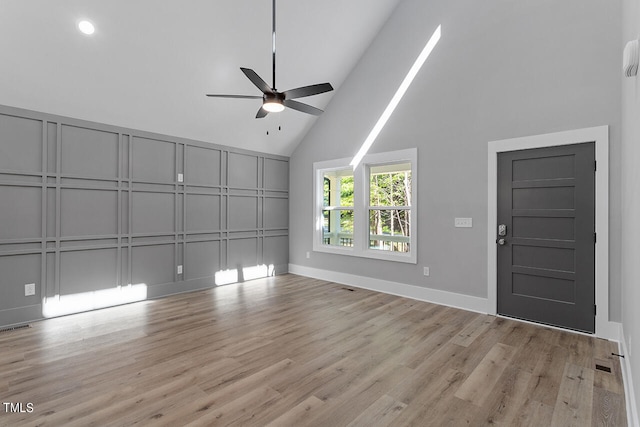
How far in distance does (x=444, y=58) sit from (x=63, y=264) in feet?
19.1

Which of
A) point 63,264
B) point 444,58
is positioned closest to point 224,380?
point 63,264

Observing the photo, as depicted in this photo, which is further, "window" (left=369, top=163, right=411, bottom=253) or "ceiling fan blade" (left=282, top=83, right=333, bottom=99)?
"window" (left=369, top=163, right=411, bottom=253)

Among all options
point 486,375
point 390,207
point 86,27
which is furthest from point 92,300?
point 486,375

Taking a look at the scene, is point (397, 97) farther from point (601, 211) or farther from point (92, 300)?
point (92, 300)

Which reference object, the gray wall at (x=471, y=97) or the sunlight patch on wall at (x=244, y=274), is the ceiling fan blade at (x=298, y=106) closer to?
the gray wall at (x=471, y=97)

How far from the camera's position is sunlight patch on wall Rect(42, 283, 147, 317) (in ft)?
12.6

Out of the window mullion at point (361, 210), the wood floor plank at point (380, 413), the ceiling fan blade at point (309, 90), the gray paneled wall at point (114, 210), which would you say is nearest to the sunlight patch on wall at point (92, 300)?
the gray paneled wall at point (114, 210)

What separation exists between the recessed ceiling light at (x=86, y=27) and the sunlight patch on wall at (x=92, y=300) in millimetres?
3157

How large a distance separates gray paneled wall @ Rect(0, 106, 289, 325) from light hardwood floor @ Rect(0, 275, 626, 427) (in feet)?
2.25

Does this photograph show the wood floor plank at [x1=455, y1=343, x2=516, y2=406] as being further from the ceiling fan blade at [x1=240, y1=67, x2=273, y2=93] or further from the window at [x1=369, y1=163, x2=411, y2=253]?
the ceiling fan blade at [x1=240, y1=67, x2=273, y2=93]

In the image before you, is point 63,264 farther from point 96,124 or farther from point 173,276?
point 96,124

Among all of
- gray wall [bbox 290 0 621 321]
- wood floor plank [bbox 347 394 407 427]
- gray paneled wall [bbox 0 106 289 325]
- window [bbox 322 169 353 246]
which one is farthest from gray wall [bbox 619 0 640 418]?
gray paneled wall [bbox 0 106 289 325]

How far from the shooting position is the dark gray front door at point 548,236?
3.34m

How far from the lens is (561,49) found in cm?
348
